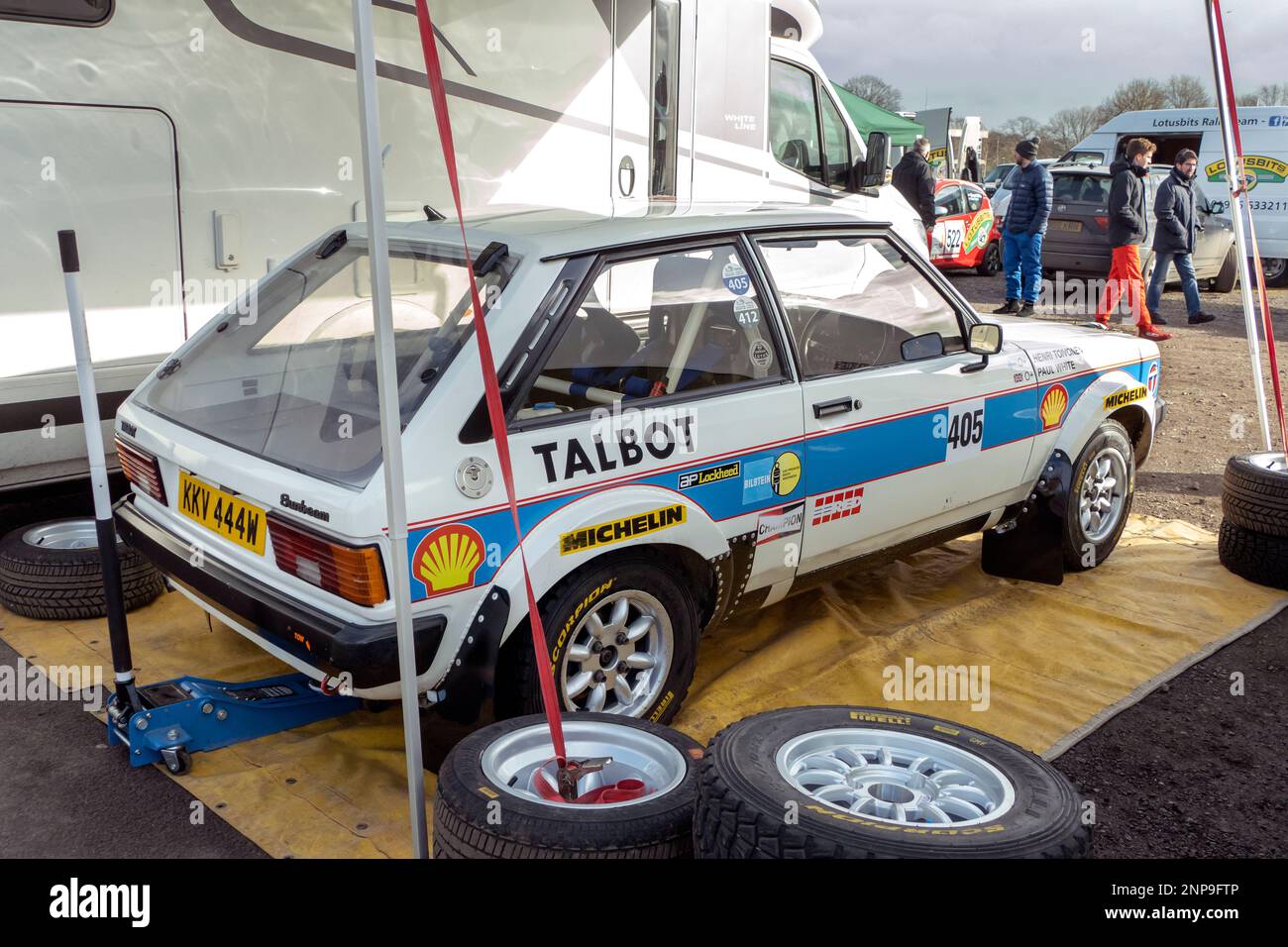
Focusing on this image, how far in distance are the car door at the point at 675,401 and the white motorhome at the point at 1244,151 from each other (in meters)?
14.1

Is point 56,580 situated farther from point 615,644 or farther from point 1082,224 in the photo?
point 1082,224

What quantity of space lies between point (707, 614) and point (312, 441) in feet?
4.57

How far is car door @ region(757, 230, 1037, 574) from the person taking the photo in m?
3.93

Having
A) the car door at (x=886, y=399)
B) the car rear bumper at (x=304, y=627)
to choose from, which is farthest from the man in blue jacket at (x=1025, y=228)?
the car rear bumper at (x=304, y=627)

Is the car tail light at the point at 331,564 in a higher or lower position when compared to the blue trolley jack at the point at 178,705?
higher

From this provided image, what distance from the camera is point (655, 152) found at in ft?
21.5

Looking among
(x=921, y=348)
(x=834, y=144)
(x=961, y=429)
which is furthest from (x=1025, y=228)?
(x=921, y=348)

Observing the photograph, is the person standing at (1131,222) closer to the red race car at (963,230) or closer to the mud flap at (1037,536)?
the red race car at (963,230)

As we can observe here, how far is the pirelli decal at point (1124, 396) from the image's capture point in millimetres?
5121

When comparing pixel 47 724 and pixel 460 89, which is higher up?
pixel 460 89

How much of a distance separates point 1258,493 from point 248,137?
15.8ft
